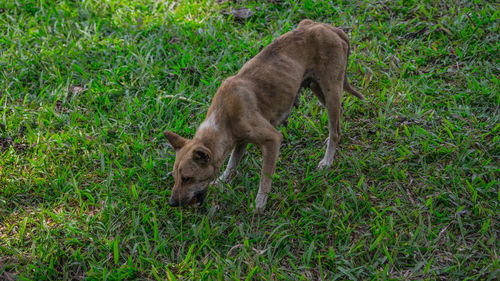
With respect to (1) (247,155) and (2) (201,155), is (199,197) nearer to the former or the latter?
(2) (201,155)

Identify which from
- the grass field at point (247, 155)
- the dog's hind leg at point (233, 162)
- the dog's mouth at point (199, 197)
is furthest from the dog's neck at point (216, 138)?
the grass field at point (247, 155)

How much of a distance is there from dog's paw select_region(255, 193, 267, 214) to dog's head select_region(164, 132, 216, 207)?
590mm

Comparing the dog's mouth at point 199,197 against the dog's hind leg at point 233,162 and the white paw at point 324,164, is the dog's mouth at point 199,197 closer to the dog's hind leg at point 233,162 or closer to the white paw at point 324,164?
the dog's hind leg at point 233,162

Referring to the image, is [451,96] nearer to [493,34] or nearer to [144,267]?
[493,34]

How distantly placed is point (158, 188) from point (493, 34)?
5.47 meters

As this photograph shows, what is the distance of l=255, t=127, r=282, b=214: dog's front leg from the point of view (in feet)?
15.0

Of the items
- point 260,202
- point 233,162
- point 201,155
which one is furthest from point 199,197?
point 233,162

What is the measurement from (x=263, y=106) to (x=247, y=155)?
36.1 inches

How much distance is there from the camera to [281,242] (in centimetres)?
428

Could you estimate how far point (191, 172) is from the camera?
422cm

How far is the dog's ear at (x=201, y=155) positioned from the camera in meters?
4.14

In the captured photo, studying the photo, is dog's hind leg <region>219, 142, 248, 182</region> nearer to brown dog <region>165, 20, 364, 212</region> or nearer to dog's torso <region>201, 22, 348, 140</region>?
brown dog <region>165, 20, 364, 212</region>

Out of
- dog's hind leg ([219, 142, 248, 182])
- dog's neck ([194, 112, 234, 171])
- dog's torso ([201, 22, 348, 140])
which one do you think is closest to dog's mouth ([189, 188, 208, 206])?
dog's neck ([194, 112, 234, 171])

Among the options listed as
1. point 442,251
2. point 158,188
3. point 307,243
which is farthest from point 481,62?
point 158,188
